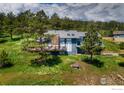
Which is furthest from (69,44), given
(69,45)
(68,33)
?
(68,33)

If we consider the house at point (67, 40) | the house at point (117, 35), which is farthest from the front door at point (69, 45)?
the house at point (117, 35)

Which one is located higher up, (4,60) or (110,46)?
(110,46)

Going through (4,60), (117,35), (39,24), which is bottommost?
(4,60)

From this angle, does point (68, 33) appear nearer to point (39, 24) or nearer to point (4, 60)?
point (39, 24)

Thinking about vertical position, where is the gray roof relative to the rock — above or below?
above

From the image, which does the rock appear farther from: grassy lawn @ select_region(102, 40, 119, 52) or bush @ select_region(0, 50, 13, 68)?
bush @ select_region(0, 50, 13, 68)

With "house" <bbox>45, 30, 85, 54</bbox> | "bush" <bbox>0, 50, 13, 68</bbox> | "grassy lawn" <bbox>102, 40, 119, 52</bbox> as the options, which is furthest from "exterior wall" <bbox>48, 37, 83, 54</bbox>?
"bush" <bbox>0, 50, 13, 68</bbox>
